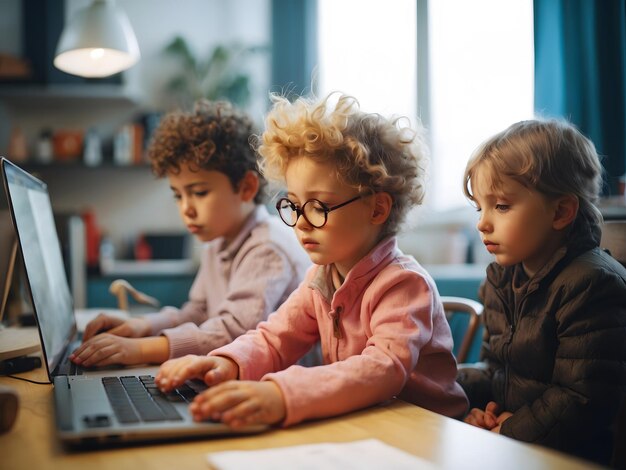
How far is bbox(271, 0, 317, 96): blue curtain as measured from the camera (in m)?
3.87

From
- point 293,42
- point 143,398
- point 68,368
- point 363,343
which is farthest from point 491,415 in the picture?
point 293,42

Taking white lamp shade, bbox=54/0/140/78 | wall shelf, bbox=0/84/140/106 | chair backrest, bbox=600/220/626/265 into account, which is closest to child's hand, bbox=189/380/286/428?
chair backrest, bbox=600/220/626/265

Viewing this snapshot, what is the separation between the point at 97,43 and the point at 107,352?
1313 mm

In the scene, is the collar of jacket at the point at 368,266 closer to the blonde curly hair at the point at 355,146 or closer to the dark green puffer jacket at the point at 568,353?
the blonde curly hair at the point at 355,146

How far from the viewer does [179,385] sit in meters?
0.92

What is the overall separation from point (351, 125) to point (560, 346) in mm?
521

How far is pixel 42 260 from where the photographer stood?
1180 mm

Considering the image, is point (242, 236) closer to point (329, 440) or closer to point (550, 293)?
point (550, 293)

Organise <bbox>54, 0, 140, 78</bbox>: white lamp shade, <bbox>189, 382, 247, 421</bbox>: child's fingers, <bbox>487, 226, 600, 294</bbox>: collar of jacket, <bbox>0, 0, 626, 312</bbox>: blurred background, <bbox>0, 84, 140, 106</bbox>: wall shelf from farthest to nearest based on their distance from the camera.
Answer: <bbox>0, 84, 140, 106</bbox>: wall shelf, <bbox>0, 0, 626, 312</bbox>: blurred background, <bbox>54, 0, 140, 78</bbox>: white lamp shade, <bbox>487, 226, 600, 294</bbox>: collar of jacket, <bbox>189, 382, 247, 421</bbox>: child's fingers

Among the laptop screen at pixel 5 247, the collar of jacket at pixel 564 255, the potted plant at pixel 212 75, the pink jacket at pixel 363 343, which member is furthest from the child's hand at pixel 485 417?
the potted plant at pixel 212 75

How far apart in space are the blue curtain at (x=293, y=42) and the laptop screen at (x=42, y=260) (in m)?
2.61

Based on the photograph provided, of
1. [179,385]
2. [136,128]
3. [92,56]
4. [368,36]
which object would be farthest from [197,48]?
[179,385]

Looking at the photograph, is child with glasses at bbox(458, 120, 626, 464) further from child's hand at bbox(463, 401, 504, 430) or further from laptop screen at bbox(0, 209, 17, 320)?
laptop screen at bbox(0, 209, 17, 320)

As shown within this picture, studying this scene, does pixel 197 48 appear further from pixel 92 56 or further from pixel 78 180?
pixel 92 56
